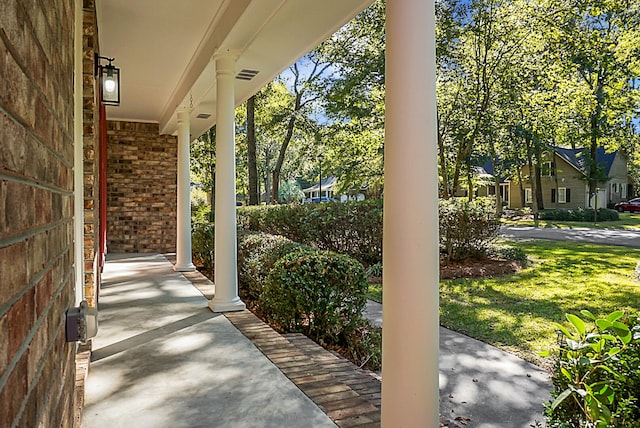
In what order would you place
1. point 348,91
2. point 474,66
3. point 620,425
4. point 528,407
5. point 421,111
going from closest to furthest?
point 620,425 < point 421,111 < point 528,407 < point 474,66 < point 348,91

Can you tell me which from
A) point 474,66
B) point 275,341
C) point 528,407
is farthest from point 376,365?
point 474,66

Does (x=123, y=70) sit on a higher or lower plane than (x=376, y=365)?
higher

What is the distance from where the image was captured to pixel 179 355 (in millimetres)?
3352

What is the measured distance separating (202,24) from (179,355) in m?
3.04

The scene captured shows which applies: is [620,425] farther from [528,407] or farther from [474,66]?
[474,66]

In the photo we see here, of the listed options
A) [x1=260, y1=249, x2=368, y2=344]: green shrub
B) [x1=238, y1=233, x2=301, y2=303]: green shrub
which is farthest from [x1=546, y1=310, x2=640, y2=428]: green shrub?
[x1=238, y1=233, x2=301, y2=303]: green shrub

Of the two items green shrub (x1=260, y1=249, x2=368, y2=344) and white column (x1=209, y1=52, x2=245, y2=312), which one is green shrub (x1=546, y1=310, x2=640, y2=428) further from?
white column (x1=209, y1=52, x2=245, y2=312)

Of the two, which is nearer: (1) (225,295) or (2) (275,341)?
(2) (275,341)

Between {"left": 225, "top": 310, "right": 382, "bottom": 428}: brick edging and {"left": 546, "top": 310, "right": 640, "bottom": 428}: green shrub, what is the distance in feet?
2.98

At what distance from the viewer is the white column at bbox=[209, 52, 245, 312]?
467 cm

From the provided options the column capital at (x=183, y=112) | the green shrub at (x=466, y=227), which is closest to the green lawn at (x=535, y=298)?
the green shrub at (x=466, y=227)

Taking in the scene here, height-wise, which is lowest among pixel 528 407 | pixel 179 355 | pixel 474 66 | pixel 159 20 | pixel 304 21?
pixel 528 407

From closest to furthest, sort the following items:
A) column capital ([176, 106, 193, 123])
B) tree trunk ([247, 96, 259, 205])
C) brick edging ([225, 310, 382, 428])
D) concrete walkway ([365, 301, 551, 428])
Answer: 1. brick edging ([225, 310, 382, 428])
2. concrete walkway ([365, 301, 551, 428])
3. column capital ([176, 106, 193, 123])
4. tree trunk ([247, 96, 259, 205])

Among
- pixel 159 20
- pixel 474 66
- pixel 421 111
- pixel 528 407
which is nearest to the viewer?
pixel 421 111
